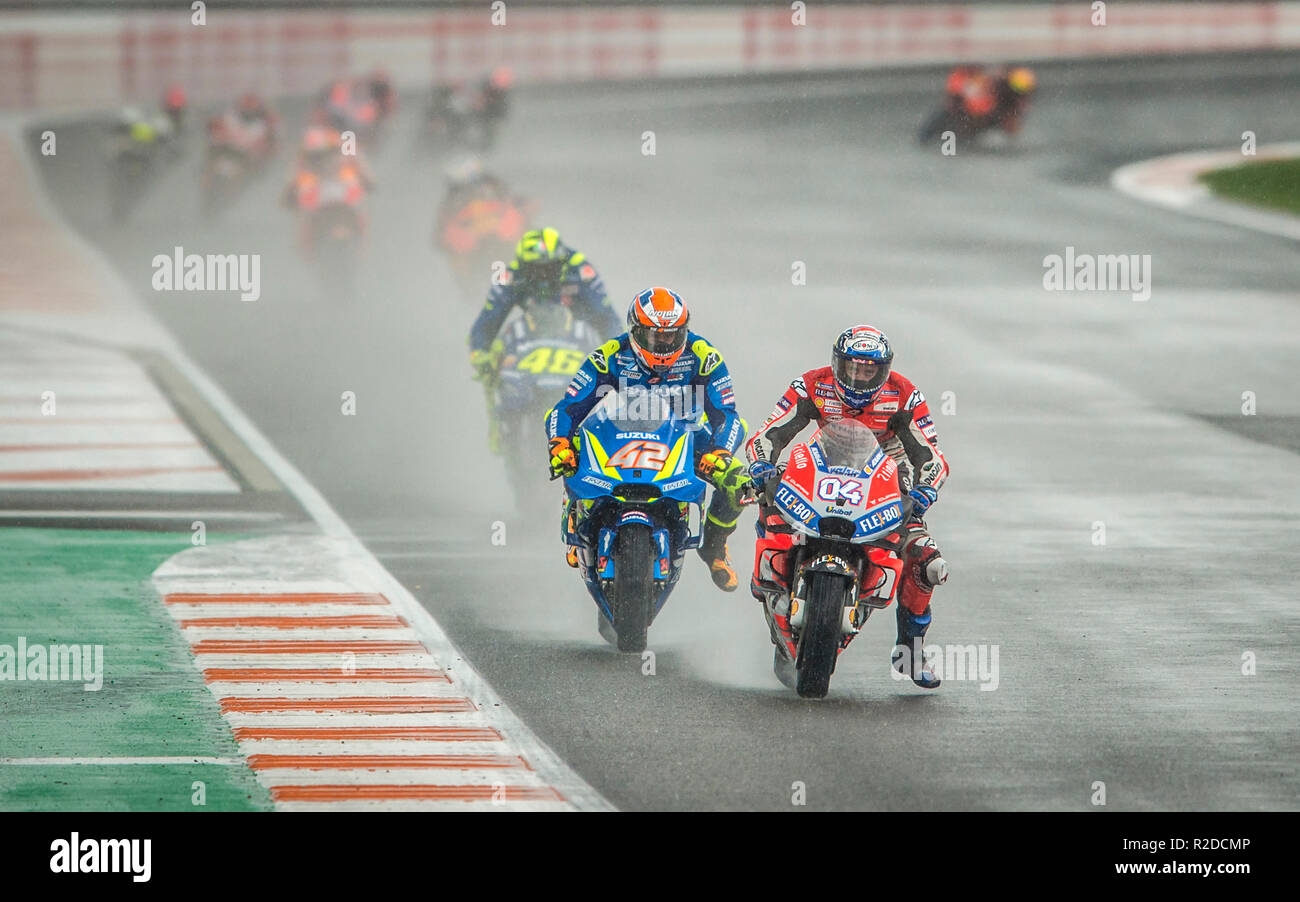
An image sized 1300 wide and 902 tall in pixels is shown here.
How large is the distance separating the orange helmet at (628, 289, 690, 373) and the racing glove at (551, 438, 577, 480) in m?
0.61

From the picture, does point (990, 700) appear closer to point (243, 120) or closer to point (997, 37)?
point (243, 120)

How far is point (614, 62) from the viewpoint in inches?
1887

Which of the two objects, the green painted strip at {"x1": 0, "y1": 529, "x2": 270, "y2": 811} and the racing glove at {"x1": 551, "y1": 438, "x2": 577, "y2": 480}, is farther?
the racing glove at {"x1": 551, "y1": 438, "x2": 577, "y2": 480}

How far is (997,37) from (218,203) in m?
22.3

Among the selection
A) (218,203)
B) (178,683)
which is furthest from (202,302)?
(178,683)

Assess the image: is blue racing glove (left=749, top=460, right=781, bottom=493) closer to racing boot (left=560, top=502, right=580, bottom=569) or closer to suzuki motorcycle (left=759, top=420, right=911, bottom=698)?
suzuki motorcycle (left=759, top=420, right=911, bottom=698)

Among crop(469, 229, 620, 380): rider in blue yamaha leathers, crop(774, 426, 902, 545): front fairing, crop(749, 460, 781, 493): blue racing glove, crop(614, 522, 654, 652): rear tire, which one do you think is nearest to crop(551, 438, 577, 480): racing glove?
crop(614, 522, 654, 652): rear tire

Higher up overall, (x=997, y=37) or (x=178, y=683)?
(x=997, y=37)

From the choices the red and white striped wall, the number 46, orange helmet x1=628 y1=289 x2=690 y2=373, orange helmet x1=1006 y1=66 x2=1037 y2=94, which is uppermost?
the red and white striped wall

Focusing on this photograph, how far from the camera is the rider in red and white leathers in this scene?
10.9 m

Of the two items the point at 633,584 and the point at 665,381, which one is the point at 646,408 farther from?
the point at 633,584
